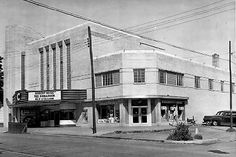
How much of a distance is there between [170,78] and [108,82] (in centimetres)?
732

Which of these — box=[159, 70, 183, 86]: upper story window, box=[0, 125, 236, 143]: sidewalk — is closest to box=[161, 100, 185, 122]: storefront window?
box=[159, 70, 183, 86]: upper story window

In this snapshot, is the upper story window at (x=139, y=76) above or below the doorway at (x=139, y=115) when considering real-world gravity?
above

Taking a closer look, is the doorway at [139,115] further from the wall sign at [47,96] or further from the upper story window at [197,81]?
the upper story window at [197,81]

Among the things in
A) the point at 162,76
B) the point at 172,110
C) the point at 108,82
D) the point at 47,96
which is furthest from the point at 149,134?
the point at 47,96

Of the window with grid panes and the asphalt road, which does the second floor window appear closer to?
the window with grid panes

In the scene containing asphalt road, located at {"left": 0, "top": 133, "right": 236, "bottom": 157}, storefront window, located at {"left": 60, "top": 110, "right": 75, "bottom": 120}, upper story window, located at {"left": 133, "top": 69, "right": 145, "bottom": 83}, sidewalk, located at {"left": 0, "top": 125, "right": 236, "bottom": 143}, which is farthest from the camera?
storefront window, located at {"left": 60, "top": 110, "right": 75, "bottom": 120}

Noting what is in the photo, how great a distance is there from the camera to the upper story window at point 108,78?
39656 mm

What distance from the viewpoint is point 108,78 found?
134 ft

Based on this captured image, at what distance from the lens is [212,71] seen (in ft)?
166

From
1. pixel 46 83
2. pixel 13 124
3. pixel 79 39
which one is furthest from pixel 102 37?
pixel 13 124

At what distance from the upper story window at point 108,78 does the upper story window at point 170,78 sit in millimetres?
4983

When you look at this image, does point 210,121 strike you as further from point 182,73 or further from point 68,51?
point 68,51

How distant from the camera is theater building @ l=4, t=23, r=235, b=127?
38.8 meters

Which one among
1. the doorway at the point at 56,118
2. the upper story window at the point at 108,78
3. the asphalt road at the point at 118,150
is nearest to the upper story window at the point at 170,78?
the upper story window at the point at 108,78
